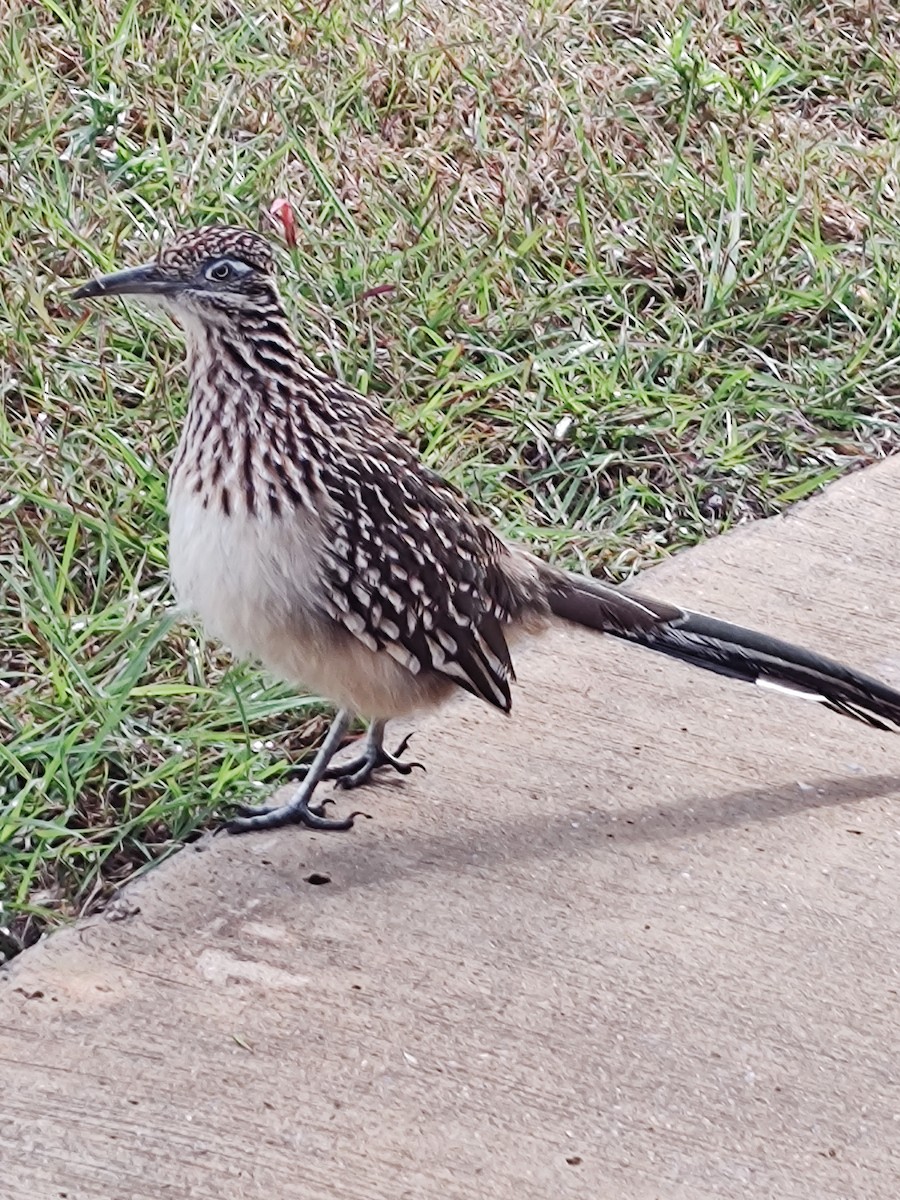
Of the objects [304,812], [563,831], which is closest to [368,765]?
[304,812]

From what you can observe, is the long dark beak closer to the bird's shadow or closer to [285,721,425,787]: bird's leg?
[285,721,425,787]: bird's leg

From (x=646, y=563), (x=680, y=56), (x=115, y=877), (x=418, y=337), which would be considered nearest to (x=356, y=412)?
(x=115, y=877)

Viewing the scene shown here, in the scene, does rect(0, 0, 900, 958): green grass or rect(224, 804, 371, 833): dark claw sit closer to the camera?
rect(224, 804, 371, 833): dark claw

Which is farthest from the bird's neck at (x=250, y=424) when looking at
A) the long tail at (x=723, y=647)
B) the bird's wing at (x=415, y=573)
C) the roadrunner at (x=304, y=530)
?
the long tail at (x=723, y=647)

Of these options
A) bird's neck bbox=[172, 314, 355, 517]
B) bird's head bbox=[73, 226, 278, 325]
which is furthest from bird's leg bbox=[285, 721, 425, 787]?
bird's head bbox=[73, 226, 278, 325]

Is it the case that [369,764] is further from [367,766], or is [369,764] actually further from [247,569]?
[247,569]

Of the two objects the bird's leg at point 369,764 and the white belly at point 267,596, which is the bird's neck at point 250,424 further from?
the bird's leg at point 369,764

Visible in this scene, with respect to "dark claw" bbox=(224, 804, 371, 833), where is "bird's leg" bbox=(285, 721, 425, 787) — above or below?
above

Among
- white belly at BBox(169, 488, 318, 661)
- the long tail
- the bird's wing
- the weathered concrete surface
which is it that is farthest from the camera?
the long tail
